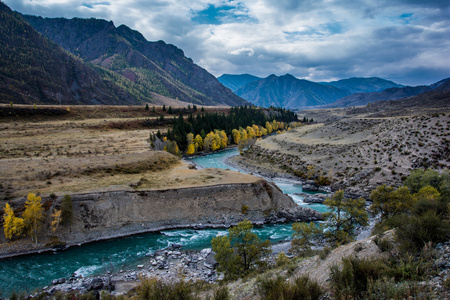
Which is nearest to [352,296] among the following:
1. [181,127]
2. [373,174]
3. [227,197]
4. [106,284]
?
[106,284]

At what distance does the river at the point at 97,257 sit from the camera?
25.0 metres

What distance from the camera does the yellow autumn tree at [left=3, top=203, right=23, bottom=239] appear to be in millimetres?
29052

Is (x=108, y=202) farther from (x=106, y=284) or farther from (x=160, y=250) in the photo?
(x=106, y=284)

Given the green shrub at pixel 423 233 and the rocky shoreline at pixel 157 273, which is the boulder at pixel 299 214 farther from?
the green shrub at pixel 423 233

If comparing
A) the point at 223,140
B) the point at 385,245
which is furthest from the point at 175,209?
the point at 223,140

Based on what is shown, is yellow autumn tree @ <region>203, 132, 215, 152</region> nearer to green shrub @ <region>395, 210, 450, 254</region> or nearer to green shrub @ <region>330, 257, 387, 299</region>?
green shrub @ <region>395, 210, 450, 254</region>

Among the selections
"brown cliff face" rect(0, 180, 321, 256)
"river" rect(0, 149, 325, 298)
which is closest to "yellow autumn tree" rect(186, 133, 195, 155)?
"brown cliff face" rect(0, 180, 321, 256)

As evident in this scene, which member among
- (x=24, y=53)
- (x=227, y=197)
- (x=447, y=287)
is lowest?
(x=227, y=197)

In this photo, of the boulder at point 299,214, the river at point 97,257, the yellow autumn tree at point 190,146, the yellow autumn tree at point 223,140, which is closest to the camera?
the river at point 97,257

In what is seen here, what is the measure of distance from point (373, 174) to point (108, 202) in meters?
54.9

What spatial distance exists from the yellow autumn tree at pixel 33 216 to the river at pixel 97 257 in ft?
10.4

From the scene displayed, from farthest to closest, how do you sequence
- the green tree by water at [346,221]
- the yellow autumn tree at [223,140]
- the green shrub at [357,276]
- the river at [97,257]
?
the yellow autumn tree at [223,140] → the green tree by water at [346,221] → the river at [97,257] → the green shrub at [357,276]

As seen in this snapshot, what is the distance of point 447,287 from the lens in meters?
7.54

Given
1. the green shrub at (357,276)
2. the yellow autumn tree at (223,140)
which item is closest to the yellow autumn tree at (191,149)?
the yellow autumn tree at (223,140)
